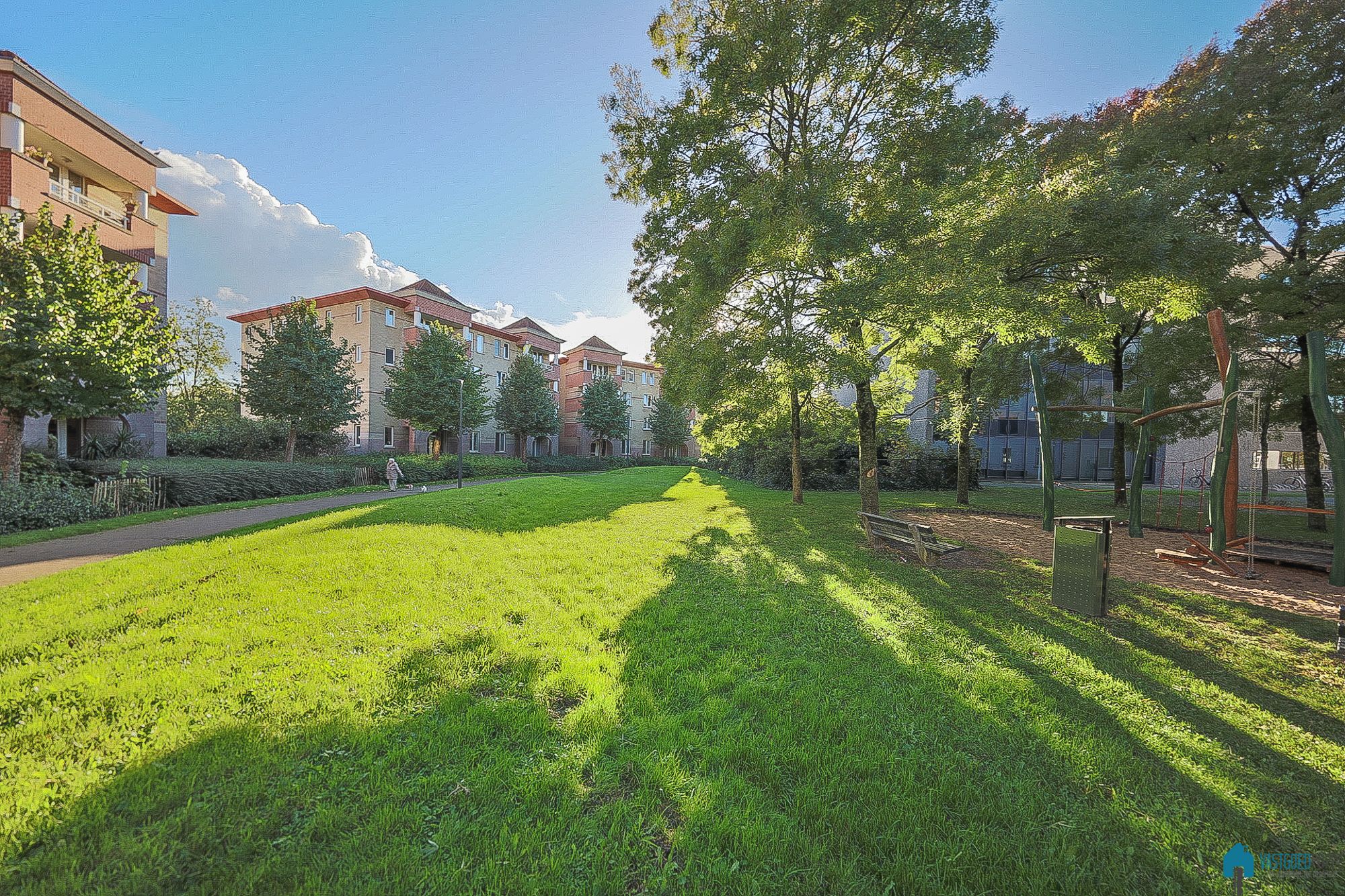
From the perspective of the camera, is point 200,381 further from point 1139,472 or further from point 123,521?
point 1139,472

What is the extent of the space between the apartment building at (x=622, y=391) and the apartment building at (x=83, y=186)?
3320cm

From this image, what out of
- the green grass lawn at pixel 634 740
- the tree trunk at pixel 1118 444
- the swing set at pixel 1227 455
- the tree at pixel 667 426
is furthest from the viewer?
the tree at pixel 667 426

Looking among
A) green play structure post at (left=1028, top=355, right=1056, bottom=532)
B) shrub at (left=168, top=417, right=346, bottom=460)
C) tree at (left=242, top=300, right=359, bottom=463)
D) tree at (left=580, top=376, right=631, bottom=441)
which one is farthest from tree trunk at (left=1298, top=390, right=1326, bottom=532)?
tree at (left=580, top=376, right=631, bottom=441)

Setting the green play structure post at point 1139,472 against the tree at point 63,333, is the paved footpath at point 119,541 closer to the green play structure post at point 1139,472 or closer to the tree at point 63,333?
the tree at point 63,333

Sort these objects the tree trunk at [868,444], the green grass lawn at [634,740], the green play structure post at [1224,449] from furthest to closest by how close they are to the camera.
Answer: the tree trunk at [868,444] → the green play structure post at [1224,449] → the green grass lawn at [634,740]

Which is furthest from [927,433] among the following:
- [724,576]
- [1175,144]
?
[724,576]

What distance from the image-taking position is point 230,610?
16.3 feet

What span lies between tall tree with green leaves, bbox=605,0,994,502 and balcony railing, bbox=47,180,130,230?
70.5ft

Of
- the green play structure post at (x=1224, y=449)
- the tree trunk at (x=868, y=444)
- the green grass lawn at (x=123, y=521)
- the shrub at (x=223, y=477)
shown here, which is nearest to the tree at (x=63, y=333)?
the shrub at (x=223, y=477)

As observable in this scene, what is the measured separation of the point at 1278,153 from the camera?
12.4 meters

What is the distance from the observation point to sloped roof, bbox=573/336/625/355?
55.6 meters

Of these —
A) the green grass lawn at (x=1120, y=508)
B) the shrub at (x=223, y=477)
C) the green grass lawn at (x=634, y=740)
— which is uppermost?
the shrub at (x=223, y=477)

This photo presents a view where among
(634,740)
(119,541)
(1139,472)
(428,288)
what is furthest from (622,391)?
(634,740)

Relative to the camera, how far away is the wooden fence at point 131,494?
1173 cm
